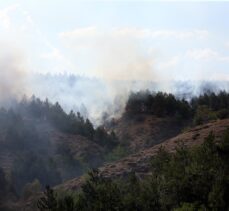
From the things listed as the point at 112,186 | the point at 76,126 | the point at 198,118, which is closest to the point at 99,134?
the point at 76,126

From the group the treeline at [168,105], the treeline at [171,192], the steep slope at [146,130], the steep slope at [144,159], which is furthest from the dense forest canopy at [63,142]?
the steep slope at [144,159]

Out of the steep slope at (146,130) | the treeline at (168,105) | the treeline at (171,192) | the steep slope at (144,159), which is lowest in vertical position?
the treeline at (171,192)

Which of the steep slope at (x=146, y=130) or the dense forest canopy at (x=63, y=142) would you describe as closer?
the dense forest canopy at (x=63, y=142)

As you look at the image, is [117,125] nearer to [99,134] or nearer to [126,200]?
[99,134]

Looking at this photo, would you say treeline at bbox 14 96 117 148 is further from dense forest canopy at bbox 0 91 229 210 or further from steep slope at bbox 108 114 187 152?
steep slope at bbox 108 114 187 152

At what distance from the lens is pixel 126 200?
1699 inches

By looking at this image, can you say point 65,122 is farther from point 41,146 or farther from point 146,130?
point 146,130

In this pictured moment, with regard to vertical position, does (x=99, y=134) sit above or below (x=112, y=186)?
above

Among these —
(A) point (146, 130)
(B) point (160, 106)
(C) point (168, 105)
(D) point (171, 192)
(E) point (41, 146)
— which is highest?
(B) point (160, 106)

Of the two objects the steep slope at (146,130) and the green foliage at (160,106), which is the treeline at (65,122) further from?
the green foliage at (160,106)

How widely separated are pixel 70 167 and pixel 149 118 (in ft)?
167

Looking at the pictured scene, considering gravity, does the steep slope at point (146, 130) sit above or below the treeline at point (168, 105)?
below

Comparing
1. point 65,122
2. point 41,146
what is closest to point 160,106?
point 65,122

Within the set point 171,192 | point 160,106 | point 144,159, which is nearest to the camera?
point 171,192
